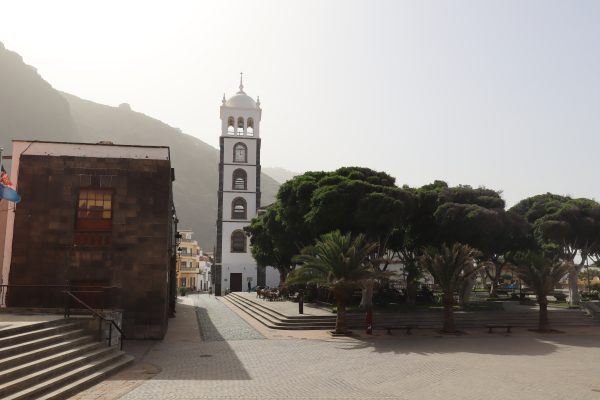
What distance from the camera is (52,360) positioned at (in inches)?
472

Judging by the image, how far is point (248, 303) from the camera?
38.9 m

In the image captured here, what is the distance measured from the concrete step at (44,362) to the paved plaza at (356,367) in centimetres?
129

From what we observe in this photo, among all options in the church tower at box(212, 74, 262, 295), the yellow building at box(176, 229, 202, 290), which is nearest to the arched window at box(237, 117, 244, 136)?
the church tower at box(212, 74, 262, 295)

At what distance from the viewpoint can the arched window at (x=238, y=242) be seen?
60244 millimetres

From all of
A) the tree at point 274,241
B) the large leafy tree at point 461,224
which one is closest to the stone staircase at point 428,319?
the large leafy tree at point 461,224

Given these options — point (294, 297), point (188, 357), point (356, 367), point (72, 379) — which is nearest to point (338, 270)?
point (356, 367)

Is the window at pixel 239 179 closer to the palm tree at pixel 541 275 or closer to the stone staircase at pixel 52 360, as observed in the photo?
the palm tree at pixel 541 275

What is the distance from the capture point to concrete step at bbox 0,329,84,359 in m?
11.3

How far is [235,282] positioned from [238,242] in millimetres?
4841

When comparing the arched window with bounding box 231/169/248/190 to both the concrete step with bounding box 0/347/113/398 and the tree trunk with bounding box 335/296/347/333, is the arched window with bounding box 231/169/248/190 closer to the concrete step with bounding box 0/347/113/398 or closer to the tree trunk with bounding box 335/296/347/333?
the tree trunk with bounding box 335/296/347/333

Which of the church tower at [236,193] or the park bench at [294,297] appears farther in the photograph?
the church tower at [236,193]

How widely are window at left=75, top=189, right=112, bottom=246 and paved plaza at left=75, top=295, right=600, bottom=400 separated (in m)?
4.59

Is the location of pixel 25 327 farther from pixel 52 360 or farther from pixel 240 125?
pixel 240 125

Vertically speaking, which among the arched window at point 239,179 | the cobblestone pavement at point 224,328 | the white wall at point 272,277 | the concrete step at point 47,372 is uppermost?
the arched window at point 239,179
